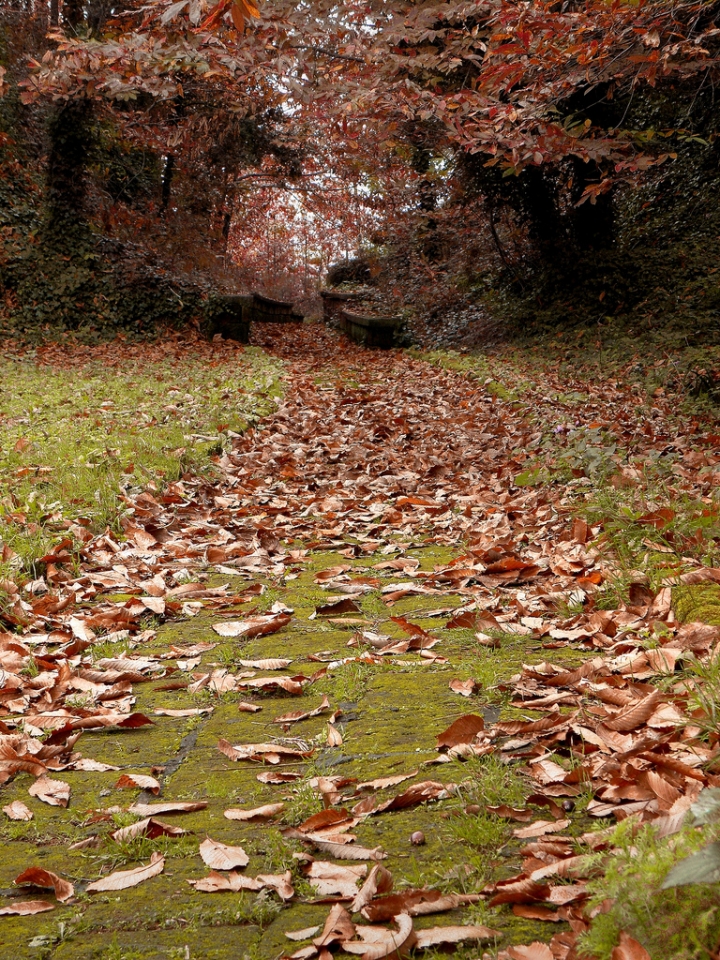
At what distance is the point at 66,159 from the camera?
55.4 feet

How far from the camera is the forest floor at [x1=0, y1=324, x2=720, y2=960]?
1.73 m

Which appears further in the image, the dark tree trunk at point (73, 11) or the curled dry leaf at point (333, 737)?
the dark tree trunk at point (73, 11)

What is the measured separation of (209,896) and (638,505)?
312 cm

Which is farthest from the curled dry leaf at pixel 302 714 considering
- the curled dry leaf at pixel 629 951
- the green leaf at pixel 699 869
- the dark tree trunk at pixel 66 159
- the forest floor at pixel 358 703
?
the dark tree trunk at pixel 66 159

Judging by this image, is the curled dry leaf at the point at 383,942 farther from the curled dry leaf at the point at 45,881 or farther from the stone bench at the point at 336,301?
the stone bench at the point at 336,301

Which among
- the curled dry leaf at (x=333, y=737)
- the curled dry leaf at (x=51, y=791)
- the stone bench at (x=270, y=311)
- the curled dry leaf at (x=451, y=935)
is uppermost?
the stone bench at (x=270, y=311)

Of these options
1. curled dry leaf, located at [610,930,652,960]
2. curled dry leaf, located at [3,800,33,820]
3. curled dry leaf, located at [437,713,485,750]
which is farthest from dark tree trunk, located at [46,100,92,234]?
curled dry leaf, located at [610,930,652,960]

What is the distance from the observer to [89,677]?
10.6 feet

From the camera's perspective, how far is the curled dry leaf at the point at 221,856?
197cm

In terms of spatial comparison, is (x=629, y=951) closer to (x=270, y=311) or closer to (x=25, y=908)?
(x=25, y=908)

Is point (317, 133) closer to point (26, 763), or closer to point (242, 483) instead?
point (242, 483)

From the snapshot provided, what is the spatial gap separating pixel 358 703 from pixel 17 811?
111 centimetres

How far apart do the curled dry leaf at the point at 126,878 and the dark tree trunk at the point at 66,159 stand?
1703 cm

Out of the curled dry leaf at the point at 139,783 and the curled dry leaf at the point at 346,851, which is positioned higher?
the curled dry leaf at the point at 346,851
